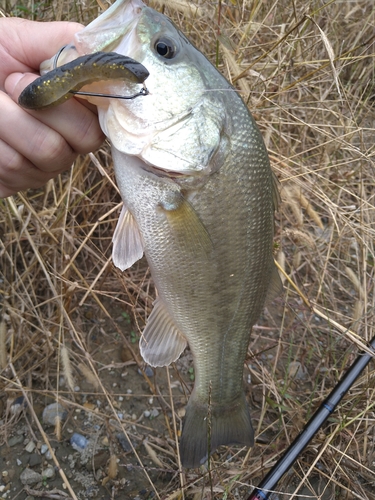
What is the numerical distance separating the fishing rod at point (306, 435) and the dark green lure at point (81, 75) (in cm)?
159

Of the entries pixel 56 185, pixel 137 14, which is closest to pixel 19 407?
pixel 56 185

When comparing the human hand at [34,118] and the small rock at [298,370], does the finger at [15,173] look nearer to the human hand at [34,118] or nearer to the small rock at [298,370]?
the human hand at [34,118]

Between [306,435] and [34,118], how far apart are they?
167 cm

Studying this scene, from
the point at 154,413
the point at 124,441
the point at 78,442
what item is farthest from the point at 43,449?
the point at 154,413

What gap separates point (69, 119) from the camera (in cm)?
123

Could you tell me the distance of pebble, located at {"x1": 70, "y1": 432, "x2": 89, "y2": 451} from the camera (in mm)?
2125

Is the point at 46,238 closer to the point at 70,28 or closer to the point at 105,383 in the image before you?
the point at 105,383

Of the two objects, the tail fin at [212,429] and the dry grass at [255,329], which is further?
the dry grass at [255,329]

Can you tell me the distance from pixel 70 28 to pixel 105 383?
1.80 metres

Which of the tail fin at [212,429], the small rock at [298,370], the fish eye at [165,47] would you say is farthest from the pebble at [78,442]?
the fish eye at [165,47]

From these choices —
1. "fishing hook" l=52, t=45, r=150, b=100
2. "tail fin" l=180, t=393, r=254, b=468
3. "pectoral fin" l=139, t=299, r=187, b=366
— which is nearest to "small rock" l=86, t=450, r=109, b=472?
"tail fin" l=180, t=393, r=254, b=468

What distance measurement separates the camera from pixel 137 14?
119cm

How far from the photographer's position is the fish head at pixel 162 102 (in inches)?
46.2

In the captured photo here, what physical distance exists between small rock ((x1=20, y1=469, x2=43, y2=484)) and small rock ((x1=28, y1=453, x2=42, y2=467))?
3 cm
